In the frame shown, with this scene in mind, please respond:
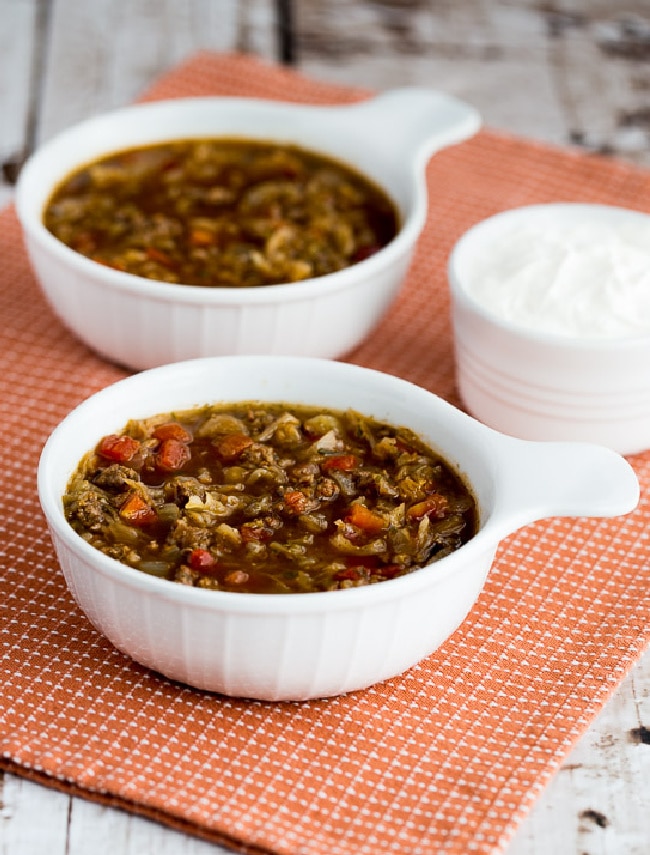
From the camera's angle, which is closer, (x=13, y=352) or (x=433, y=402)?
(x=433, y=402)

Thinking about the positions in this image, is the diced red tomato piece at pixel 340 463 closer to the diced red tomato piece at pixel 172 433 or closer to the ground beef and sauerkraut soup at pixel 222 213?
the diced red tomato piece at pixel 172 433

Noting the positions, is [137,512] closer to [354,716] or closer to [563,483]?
[354,716]

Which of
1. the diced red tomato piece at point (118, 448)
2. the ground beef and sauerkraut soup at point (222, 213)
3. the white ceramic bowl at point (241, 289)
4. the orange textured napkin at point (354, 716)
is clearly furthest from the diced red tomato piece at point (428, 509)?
the ground beef and sauerkraut soup at point (222, 213)

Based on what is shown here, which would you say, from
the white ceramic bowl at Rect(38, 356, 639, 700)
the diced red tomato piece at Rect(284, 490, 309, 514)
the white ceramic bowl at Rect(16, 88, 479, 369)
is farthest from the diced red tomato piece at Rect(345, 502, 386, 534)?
the white ceramic bowl at Rect(16, 88, 479, 369)

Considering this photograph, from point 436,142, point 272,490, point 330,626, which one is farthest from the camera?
point 436,142

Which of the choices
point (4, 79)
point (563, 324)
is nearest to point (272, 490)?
point (563, 324)

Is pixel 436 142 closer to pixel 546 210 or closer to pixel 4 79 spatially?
pixel 546 210

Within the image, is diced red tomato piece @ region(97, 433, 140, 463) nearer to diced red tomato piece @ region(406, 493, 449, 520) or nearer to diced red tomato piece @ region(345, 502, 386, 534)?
diced red tomato piece @ region(345, 502, 386, 534)

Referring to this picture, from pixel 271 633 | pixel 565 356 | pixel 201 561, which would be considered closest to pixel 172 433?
pixel 201 561
